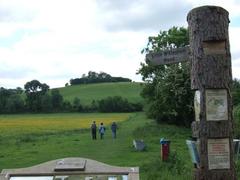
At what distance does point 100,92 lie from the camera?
11575cm

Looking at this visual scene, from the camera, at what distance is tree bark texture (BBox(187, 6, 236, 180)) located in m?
5.74

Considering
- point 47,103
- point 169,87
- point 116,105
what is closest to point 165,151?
point 169,87

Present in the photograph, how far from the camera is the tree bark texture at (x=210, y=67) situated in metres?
5.74

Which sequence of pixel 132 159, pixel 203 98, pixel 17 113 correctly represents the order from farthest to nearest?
pixel 17 113 < pixel 132 159 < pixel 203 98

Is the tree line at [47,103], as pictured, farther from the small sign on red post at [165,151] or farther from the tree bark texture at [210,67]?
the tree bark texture at [210,67]

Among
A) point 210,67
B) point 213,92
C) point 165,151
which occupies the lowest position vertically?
point 165,151

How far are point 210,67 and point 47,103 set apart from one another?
322ft

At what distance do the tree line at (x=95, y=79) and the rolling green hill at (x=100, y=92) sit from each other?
11637mm

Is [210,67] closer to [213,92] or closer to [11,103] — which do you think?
[213,92]

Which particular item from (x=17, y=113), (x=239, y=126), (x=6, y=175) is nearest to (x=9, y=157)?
(x=239, y=126)

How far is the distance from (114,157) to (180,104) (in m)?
22.3

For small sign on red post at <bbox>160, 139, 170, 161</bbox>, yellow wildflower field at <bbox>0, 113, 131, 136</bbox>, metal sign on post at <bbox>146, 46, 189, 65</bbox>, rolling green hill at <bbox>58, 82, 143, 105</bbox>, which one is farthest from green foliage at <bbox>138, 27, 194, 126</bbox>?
rolling green hill at <bbox>58, 82, 143, 105</bbox>

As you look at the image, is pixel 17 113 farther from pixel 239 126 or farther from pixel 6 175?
pixel 6 175

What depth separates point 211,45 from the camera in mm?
5773
